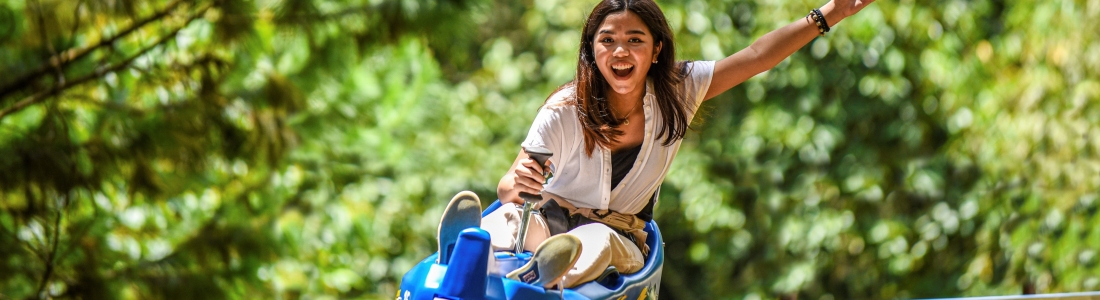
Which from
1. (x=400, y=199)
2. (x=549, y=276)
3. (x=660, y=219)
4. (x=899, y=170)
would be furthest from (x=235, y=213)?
(x=549, y=276)

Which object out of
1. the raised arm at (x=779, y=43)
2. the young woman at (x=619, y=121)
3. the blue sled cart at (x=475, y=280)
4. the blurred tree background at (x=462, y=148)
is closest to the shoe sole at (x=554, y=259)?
the blue sled cart at (x=475, y=280)

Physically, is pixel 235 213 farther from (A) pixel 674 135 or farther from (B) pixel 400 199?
(A) pixel 674 135

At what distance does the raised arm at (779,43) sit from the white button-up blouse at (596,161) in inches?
1.7

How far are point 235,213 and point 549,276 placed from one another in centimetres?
296

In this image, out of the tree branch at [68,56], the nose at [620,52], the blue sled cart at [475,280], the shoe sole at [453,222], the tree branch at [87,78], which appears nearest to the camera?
the blue sled cart at [475,280]

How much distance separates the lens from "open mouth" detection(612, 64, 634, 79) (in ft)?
5.48

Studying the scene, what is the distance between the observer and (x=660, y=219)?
4.83 meters

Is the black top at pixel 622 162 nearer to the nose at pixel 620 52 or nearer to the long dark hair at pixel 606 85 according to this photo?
the long dark hair at pixel 606 85

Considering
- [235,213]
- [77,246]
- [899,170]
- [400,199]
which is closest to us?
[77,246]

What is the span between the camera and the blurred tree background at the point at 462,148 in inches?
138

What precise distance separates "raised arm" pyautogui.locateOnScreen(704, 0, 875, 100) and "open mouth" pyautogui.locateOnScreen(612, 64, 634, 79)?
0.18 m

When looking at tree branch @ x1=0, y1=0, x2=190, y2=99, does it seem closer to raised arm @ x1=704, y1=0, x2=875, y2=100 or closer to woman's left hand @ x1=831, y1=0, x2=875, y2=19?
raised arm @ x1=704, y1=0, x2=875, y2=100

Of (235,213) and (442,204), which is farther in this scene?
(442,204)

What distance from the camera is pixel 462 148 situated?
5090 millimetres
